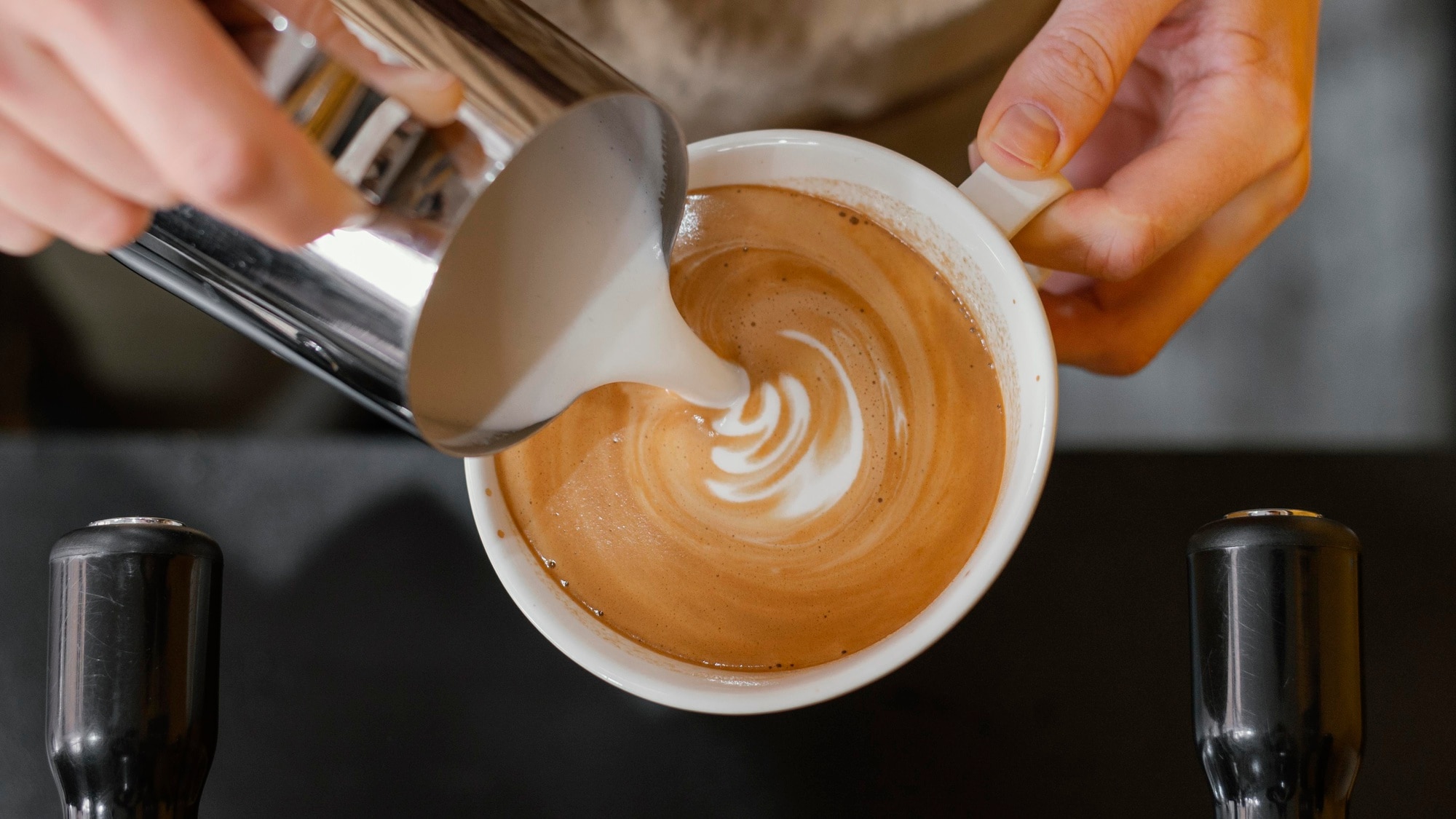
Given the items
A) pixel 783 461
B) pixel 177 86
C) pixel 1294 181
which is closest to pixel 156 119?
pixel 177 86

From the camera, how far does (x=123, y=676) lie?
0.50 m

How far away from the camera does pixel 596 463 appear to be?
2.19ft

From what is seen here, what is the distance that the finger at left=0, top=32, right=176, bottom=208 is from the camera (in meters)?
0.31

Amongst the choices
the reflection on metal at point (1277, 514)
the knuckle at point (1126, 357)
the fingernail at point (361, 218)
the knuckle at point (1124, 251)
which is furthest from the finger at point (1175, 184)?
the fingernail at point (361, 218)

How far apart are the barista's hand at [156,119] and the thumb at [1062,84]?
0.38m

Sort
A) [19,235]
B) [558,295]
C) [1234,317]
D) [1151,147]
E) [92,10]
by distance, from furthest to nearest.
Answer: [1234,317] < [1151,147] < [558,295] < [19,235] < [92,10]

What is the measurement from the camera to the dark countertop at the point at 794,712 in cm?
72

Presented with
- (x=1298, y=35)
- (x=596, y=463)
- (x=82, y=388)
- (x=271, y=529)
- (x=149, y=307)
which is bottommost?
(x=82, y=388)

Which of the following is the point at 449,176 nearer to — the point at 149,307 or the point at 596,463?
the point at 596,463

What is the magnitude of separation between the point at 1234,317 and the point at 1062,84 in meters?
0.67

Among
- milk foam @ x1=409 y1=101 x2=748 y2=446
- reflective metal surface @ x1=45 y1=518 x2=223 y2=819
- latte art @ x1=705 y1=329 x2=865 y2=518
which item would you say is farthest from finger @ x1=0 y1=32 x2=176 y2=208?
latte art @ x1=705 y1=329 x2=865 y2=518

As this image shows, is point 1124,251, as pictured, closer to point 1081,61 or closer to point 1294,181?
point 1081,61

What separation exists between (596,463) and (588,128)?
246 millimetres

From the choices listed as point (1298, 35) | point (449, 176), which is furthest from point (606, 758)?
point (1298, 35)
